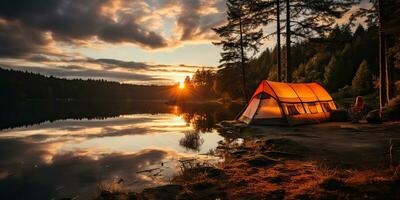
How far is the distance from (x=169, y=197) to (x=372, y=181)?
427 cm

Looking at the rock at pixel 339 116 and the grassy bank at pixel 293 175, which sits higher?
the rock at pixel 339 116

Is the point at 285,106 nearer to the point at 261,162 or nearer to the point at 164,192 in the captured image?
the point at 261,162

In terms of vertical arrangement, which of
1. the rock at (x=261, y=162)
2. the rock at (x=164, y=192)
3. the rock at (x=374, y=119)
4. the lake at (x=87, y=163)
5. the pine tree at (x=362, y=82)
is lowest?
the lake at (x=87, y=163)

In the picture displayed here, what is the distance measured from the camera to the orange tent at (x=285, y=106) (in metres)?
18.8

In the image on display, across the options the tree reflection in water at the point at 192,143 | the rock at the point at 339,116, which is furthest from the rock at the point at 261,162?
the rock at the point at 339,116

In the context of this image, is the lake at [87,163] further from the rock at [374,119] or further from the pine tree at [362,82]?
the pine tree at [362,82]

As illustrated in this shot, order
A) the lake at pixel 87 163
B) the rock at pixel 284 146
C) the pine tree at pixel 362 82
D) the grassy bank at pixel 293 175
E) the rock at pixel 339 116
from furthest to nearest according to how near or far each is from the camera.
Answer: the pine tree at pixel 362 82, the rock at pixel 339 116, the rock at pixel 284 146, the lake at pixel 87 163, the grassy bank at pixel 293 175

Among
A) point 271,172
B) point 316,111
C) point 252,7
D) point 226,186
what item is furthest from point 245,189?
point 252,7

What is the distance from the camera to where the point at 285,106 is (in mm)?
18781

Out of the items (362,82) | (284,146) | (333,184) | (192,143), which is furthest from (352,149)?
(362,82)

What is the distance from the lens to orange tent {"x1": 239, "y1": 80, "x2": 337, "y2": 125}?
18798 mm

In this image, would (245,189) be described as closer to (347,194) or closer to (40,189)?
(347,194)

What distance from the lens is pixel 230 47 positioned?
37.7 meters

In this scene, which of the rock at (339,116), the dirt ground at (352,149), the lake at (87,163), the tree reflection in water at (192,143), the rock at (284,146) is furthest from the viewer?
the rock at (339,116)
